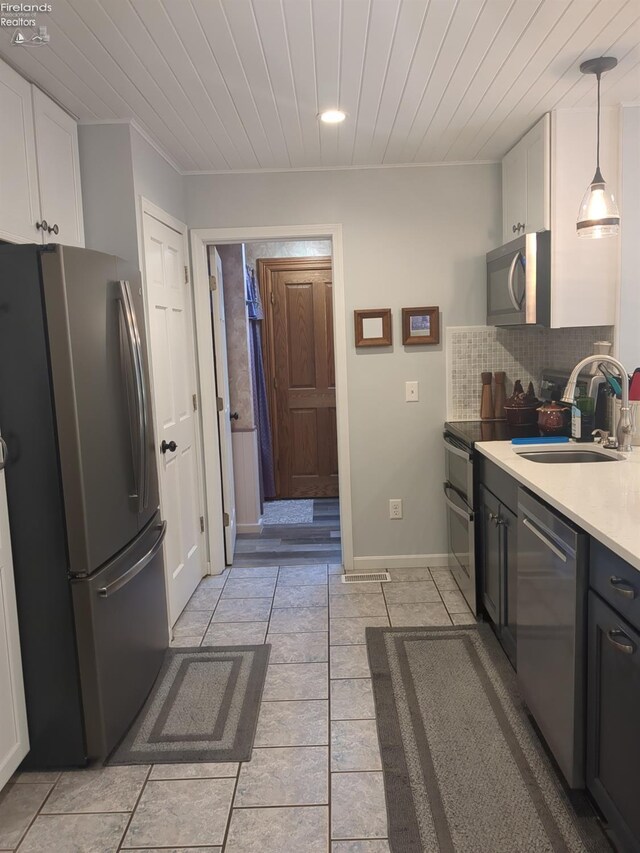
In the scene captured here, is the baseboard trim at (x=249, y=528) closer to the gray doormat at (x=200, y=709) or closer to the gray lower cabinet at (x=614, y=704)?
the gray doormat at (x=200, y=709)

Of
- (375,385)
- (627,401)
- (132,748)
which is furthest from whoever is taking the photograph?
(375,385)

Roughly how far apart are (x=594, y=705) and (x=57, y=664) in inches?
64.5

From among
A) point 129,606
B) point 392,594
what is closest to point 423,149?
point 392,594

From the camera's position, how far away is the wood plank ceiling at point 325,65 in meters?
1.82

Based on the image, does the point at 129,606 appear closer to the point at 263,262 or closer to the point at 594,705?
the point at 594,705

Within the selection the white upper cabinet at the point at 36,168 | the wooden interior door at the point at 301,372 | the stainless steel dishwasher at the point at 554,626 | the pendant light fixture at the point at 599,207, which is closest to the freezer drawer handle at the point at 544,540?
the stainless steel dishwasher at the point at 554,626

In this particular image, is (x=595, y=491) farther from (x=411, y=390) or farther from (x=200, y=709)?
(x=411, y=390)

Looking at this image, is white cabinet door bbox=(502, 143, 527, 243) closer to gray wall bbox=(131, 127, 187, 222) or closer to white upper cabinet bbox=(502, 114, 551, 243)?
white upper cabinet bbox=(502, 114, 551, 243)

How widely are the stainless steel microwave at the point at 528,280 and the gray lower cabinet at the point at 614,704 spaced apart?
1.52 m

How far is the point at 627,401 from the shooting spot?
7.97ft

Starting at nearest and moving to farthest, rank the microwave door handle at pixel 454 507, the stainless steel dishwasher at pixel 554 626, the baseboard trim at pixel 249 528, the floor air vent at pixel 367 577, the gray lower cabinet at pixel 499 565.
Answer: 1. the stainless steel dishwasher at pixel 554 626
2. the gray lower cabinet at pixel 499 565
3. the microwave door handle at pixel 454 507
4. the floor air vent at pixel 367 577
5. the baseboard trim at pixel 249 528

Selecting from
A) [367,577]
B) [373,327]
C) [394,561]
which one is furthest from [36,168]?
[394,561]

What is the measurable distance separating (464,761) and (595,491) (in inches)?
38.7

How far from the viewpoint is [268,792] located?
6.34 feet
